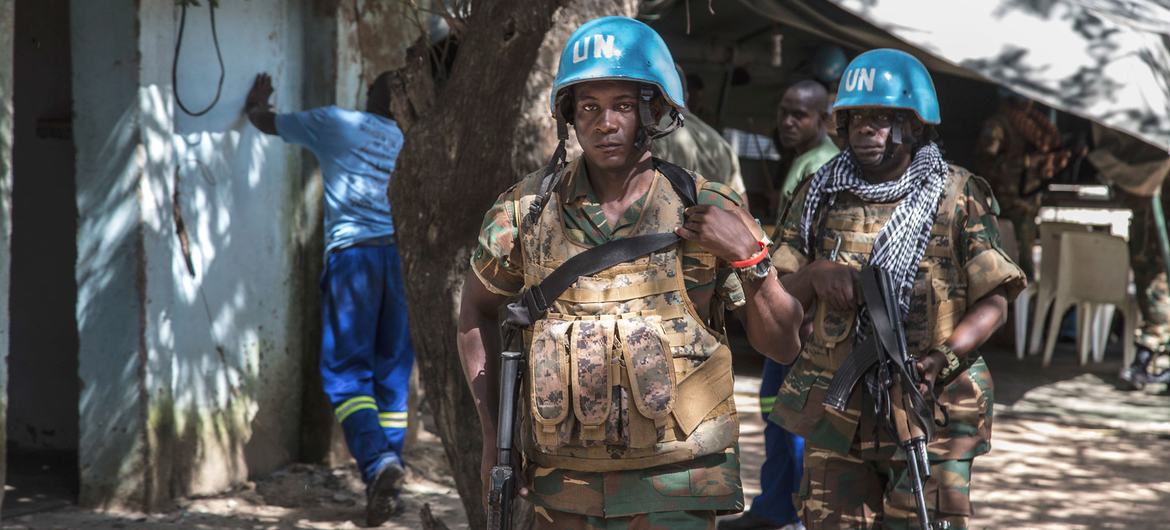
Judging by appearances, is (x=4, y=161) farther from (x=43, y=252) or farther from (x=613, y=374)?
(x=613, y=374)

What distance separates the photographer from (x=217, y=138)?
5758mm

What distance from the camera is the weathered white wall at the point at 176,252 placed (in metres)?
5.29

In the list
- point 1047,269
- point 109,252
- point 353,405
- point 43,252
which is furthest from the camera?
point 1047,269

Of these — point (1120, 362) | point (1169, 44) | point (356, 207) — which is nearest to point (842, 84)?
point (356, 207)

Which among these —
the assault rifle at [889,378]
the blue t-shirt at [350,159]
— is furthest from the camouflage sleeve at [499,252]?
the blue t-shirt at [350,159]

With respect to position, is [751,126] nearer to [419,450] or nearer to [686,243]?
[419,450]

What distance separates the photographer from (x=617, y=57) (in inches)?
109

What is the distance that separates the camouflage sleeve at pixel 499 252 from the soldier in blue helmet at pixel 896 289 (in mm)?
1305

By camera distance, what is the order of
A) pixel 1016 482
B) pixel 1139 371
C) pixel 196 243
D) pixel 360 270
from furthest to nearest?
1. pixel 1139 371
2. pixel 1016 482
3. pixel 360 270
4. pixel 196 243

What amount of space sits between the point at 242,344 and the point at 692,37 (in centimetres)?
529

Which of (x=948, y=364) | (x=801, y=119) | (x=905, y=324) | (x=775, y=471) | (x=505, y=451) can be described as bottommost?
(x=775, y=471)

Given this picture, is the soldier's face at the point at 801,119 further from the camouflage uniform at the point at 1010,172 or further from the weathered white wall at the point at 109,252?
the camouflage uniform at the point at 1010,172

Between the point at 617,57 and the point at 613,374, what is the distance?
2.19 ft

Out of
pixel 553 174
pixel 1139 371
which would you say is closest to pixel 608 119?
pixel 553 174
